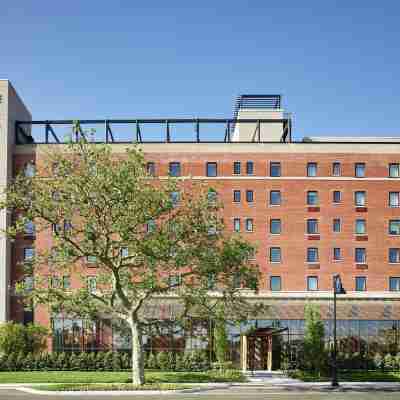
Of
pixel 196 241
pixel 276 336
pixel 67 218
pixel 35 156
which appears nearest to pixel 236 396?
pixel 196 241

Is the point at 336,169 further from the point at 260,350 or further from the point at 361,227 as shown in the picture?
the point at 260,350

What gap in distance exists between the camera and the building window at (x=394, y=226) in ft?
194

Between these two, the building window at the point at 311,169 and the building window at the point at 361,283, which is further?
the building window at the point at 311,169

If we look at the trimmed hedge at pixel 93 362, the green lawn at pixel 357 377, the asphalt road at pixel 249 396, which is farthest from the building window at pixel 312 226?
the asphalt road at pixel 249 396

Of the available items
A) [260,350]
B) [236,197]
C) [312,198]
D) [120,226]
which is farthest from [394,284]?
[120,226]

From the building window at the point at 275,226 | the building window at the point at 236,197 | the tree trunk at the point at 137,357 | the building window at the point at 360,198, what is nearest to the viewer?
the tree trunk at the point at 137,357

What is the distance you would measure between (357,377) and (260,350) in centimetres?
1031

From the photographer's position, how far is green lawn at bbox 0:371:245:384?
40.8 meters

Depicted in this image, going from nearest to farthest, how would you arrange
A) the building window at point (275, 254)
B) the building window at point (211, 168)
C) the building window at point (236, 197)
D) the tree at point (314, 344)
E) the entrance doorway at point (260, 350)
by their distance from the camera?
the tree at point (314, 344)
the entrance doorway at point (260, 350)
the building window at point (275, 254)
the building window at point (236, 197)
the building window at point (211, 168)

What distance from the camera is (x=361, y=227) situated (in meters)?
58.8

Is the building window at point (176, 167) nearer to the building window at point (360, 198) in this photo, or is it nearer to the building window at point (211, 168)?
the building window at point (211, 168)

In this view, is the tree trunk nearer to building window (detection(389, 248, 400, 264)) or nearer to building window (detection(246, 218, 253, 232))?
building window (detection(246, 218, 253, 232))

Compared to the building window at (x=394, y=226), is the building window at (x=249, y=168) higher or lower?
higher

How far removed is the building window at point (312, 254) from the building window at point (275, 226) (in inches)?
117
